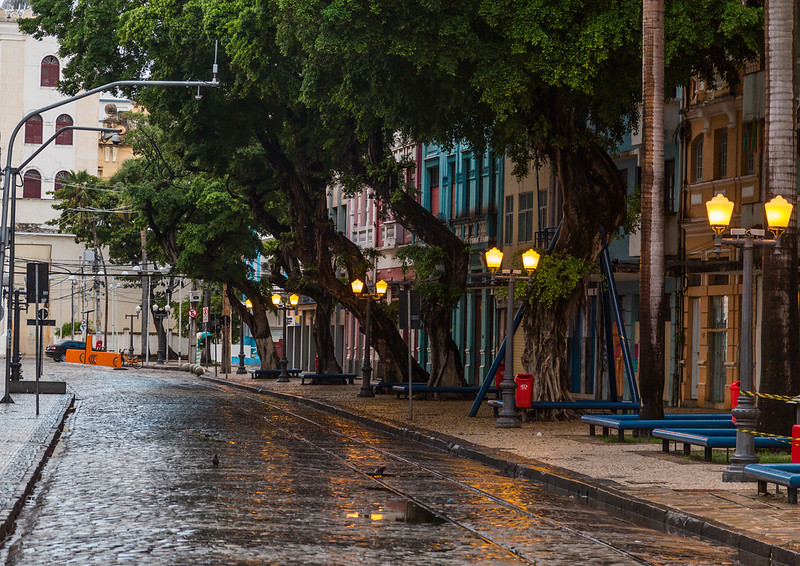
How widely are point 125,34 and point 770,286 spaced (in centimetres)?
2169

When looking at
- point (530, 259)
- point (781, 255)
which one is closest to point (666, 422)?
point (781, 255)

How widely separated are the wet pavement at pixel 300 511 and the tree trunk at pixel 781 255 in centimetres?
434

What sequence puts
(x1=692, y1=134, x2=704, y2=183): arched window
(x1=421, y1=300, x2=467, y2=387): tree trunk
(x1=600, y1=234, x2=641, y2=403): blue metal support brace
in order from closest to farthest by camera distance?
(x1=600, y1=234, x2=641, y2=403): blue metal support brace
(x1=692, y1=134, x2=704, y2=183): arched window
(x1=421, y1=300, x2=467, y2=387): tree trunk

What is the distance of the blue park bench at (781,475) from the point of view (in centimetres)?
1491

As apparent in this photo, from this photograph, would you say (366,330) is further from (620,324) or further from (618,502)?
(618,502)

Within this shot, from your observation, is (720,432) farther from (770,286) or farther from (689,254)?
(689,254)

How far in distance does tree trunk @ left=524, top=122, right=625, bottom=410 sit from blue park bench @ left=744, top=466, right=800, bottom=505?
14.3 meters

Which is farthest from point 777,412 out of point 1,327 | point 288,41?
point 1,327

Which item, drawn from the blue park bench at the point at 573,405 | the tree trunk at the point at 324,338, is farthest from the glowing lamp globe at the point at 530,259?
the tree trunk at the point at 324,338

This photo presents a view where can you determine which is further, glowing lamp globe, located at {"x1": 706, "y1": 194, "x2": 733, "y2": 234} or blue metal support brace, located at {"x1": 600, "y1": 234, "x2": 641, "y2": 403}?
blue metal support brace, located at {"x1": 600, "y1": 234, "x2": 641, "y2": 403}

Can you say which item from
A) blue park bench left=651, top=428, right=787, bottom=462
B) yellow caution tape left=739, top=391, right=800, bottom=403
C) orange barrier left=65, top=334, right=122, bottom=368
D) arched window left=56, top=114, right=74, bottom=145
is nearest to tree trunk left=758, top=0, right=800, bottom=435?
yellow caution tape left=739, top=391, right=800, bottom=403

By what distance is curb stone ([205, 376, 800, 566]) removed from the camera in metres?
12.3

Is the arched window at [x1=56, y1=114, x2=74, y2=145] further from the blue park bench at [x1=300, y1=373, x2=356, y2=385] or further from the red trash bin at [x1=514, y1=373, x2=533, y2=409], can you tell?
the red trash bin at [x1=514, y1=373, x2=533, y2=409]

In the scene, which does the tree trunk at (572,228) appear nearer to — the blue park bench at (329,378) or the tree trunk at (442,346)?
the tree trunk at (442,346)
